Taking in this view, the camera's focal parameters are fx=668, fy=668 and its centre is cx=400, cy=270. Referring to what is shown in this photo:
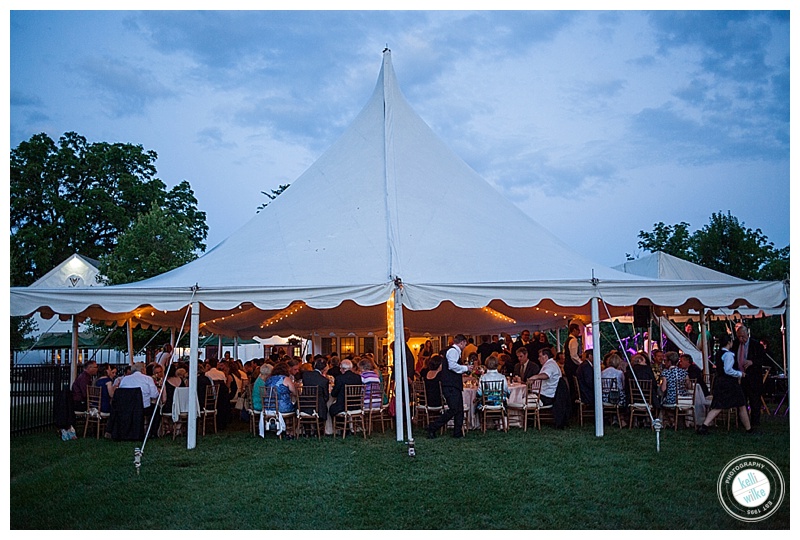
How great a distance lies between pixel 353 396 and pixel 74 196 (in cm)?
2607

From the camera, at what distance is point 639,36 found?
31.4ft

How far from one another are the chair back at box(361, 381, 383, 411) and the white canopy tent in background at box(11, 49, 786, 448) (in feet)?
2.41

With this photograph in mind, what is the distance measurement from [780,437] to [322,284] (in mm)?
6176

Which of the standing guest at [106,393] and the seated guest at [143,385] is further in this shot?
the standing guest at [106,393]

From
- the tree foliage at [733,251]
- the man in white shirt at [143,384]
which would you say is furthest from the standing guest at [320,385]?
the tree foliage at [733,251]

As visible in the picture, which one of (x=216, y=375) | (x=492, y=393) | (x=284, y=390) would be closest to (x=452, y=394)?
(x=492, y=393)

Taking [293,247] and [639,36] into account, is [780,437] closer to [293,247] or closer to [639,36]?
[639,36]

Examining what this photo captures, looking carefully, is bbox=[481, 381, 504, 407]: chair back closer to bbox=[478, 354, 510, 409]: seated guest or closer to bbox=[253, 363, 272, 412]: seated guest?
bbox=[478, 354, 510, 409]: seated guest

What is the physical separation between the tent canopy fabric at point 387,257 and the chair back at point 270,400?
123 centimetres

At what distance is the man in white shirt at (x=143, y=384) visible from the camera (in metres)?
9.30

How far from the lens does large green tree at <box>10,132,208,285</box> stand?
28797 mm

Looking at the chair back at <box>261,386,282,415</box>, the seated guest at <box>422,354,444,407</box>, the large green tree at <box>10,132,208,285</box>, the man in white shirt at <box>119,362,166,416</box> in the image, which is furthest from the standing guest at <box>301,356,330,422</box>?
the large green tree at <box>10,132,208,285</box>

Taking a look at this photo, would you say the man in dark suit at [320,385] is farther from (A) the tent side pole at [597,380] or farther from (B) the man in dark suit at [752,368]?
(B) the man in dark suit at [752,368]

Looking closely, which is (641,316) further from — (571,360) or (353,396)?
(353,396)
